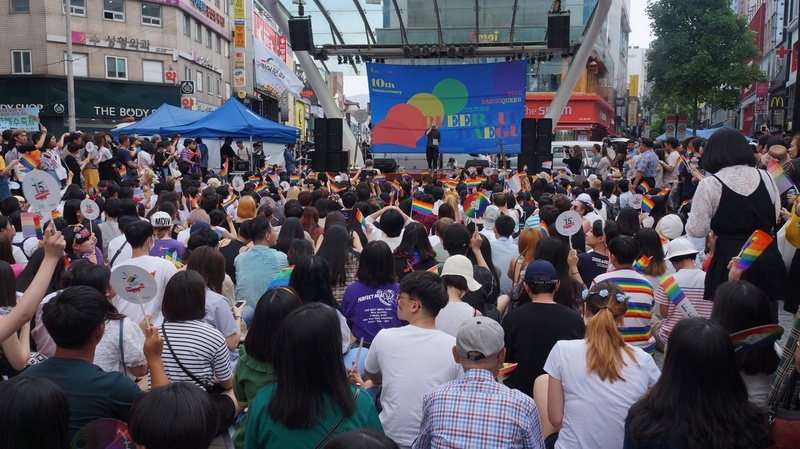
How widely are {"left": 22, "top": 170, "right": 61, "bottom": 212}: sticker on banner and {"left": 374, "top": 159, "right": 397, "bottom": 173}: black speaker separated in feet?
50.2

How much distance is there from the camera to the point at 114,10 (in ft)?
114

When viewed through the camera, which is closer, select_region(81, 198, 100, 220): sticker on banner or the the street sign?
select_region(81, 198, 100, 220): sticker on banner

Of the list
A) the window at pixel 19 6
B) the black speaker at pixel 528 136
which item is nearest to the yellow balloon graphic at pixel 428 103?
the black speaker at pixel 528 136

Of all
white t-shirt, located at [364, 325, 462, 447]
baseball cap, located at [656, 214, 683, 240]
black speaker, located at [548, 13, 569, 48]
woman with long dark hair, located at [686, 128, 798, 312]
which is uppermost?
black speaker, located at [548, 13, 569, 48]

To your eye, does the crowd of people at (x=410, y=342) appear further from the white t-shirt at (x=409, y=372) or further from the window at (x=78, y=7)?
the window at (x=78, y=7)

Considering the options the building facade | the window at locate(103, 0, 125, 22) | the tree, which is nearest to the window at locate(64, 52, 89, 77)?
the building facade

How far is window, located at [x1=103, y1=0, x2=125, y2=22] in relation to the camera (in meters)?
34.4

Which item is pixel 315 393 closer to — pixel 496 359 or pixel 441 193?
pixel 496 359

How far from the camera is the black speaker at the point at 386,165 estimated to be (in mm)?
20125

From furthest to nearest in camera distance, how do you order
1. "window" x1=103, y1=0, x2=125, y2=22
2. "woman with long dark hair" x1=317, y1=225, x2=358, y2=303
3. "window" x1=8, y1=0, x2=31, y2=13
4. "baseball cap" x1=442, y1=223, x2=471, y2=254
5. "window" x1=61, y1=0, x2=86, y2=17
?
"window" x1=103, y1=0, x2=125, y2=22 → "window" x1=61, y1=0, x2=86, y2=17 → "window" x1=8, y1=0, x2=31, y2=13 → "baseball cap" x1=442, y1=223, x2=471, y2=254 → "woman with long dark hair" x1=317, y1=225, x2=358, y2=303

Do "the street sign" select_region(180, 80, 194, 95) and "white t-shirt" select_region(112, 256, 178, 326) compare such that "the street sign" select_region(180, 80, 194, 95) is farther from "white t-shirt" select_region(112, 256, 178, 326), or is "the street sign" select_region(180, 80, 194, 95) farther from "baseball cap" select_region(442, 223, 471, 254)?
"white t-shirt" select_region(112, 256, 178, 326)

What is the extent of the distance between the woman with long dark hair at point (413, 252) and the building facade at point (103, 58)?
30411 millimetres

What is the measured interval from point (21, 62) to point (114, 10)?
4875 millimetres

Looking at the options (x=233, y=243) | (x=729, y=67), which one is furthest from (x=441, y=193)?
(x=729, y=67)
